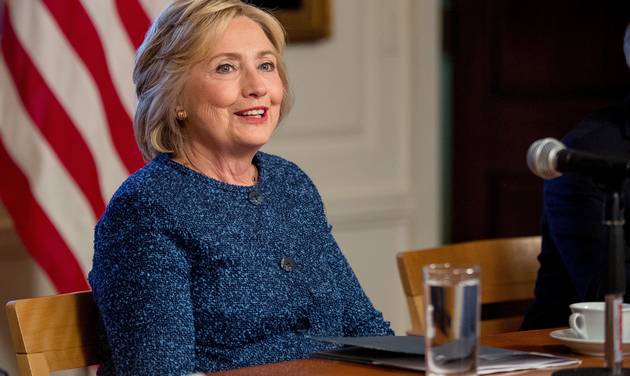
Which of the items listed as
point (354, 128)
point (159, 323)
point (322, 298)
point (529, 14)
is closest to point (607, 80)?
point (529, 14)

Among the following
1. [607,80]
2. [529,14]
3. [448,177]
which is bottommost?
[448,177]

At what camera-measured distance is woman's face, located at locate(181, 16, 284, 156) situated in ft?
7.48

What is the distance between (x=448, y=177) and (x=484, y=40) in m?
0.61

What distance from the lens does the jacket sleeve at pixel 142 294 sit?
6.51 ft

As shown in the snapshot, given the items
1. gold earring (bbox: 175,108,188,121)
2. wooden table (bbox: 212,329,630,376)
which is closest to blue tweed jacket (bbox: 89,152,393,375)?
gold earring (bbox: 175,108,188,121)

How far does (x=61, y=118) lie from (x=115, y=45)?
0.82ft

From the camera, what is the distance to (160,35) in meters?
2.30

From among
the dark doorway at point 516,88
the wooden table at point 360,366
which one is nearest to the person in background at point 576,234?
the wooden table at point 360,366

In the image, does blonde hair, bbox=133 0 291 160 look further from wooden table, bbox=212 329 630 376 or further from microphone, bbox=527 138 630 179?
microphone, bbox=527 138 630 179

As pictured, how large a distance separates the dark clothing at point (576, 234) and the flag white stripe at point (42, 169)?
1.22 metres

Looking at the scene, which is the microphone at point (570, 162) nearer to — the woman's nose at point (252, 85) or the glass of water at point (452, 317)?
the glass of water at point (452, 317)

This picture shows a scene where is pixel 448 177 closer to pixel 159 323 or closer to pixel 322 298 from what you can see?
pixel 322 298

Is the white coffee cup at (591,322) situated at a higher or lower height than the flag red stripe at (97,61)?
lower

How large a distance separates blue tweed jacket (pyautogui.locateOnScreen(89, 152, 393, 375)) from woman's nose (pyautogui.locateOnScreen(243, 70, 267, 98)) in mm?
185
